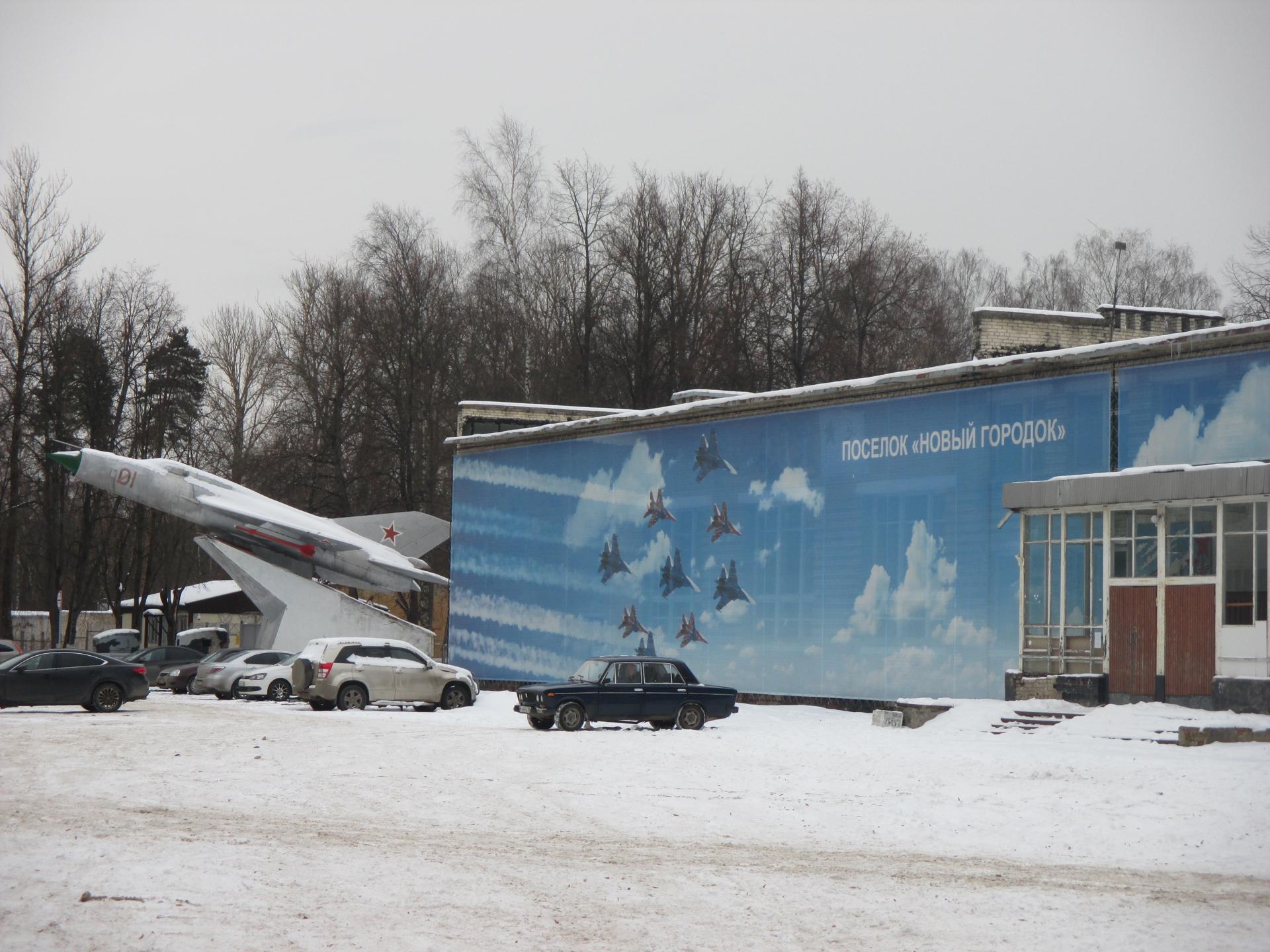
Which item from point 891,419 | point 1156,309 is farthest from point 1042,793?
point 1156,309

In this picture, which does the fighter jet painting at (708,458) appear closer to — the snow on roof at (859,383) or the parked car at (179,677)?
the snow on roof at (859,383)

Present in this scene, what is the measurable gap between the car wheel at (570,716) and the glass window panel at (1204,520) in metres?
10.0

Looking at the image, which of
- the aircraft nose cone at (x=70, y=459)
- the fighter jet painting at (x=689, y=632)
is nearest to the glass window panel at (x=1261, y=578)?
the fighter jet painting at (x=689, y=632)

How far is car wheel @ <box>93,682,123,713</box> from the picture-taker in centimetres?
2595

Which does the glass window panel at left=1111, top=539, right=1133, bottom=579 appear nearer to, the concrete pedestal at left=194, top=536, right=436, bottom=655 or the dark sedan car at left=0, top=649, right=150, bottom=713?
the dark sedan car at left=0, top=649, right=150, bottom=713

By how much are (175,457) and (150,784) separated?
41.8 meters

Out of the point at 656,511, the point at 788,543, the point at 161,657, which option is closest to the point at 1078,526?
the point at 788,543

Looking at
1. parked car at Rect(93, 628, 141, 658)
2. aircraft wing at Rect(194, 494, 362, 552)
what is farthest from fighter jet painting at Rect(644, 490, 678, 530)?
parked car at Rect(93, 628, 141, 658)

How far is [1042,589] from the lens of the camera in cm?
2338

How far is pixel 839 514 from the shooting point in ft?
90.9

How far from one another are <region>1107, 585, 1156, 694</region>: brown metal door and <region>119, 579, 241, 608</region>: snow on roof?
1803 inches

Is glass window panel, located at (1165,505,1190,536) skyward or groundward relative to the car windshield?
skyward

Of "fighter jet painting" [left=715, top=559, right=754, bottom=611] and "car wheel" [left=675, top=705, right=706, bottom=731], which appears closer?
"car wheel" [left=675, top=705, right=706, bottom=731]

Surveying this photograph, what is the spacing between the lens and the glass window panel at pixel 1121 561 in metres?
21.6
